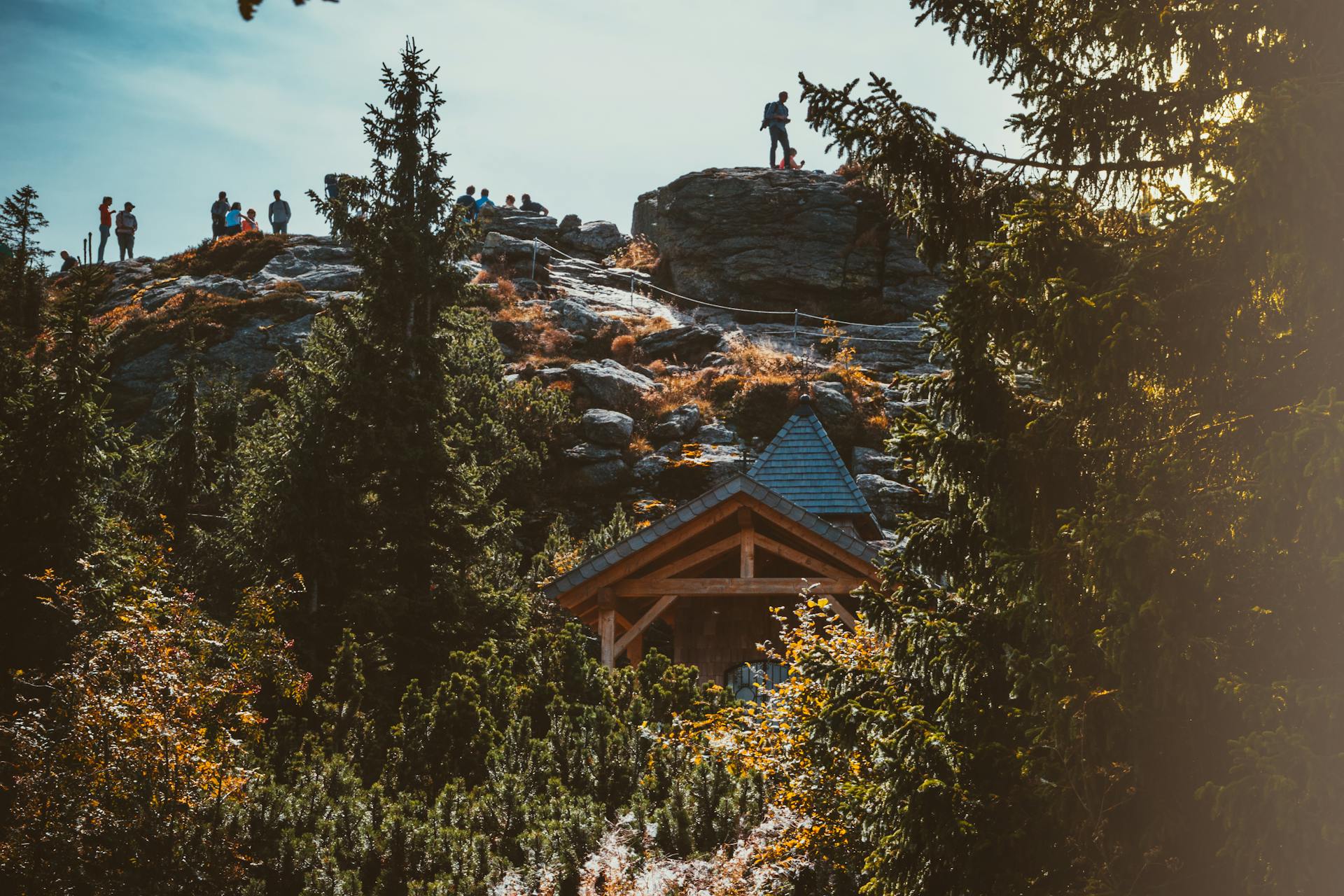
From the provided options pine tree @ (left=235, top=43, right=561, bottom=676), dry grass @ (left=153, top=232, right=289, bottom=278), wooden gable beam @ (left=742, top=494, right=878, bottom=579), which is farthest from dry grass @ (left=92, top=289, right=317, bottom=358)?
wooden gable beam @ (left=742, top=494, right=878, bottom=579)

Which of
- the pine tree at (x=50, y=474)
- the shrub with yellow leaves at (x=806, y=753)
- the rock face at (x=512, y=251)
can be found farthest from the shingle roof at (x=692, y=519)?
the rock face at (x=512, y=251)

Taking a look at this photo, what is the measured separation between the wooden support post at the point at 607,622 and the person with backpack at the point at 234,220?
120ft

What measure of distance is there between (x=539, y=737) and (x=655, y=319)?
1057 inches

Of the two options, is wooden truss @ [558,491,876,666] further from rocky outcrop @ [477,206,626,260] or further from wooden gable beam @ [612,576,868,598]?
rocky outcrop @ [477,206,626,260]

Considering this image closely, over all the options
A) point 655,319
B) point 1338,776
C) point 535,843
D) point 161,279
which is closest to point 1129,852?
point 1338,776

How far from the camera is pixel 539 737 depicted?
11734 mm

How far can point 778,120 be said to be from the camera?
1577 inches

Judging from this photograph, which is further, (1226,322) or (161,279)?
(161,279)

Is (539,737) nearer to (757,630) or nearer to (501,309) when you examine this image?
(757,630)

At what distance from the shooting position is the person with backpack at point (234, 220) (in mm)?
45625

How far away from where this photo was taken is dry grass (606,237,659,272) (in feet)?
148

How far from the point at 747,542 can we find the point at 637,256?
1269 inches

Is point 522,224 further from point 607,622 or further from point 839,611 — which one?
point 839,611

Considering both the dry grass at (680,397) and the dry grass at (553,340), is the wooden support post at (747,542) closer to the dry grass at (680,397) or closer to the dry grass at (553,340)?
the dry grass at (680,397)
